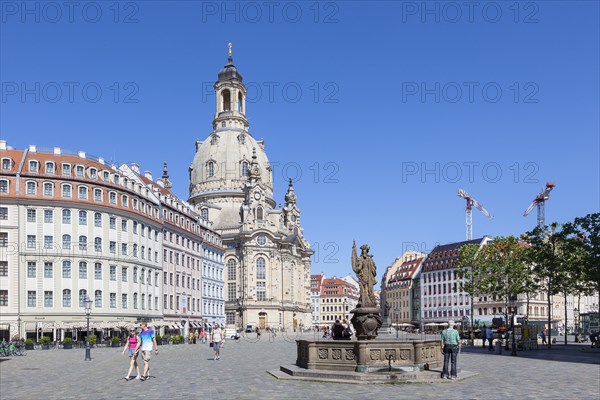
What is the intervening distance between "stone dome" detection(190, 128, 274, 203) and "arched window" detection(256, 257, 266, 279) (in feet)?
60.1

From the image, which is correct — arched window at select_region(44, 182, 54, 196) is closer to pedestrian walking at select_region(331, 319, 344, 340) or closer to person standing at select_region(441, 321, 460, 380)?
pedestrian walking at select_region(331, 319, 344, 340)

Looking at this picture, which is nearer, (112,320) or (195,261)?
(112,320)

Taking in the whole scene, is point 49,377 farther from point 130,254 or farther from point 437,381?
point 130,254

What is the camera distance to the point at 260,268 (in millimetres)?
158250

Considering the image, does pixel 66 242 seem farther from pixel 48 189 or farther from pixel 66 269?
pixel 48 189

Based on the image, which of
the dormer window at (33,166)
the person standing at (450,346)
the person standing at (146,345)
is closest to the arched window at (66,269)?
the dormer window at (33,166)

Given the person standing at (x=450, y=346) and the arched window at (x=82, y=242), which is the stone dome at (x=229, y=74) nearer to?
the arched window at (x=82, y=242)

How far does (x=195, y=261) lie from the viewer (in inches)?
4407

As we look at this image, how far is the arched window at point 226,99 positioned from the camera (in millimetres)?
182500

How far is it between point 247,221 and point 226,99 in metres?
39.5

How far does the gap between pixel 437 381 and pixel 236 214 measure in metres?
141

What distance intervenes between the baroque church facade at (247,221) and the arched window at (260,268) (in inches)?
8.5

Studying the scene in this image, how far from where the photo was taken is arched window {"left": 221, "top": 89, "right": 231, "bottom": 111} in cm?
18250

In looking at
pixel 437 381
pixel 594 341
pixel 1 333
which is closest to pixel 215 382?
pixel 437 381
